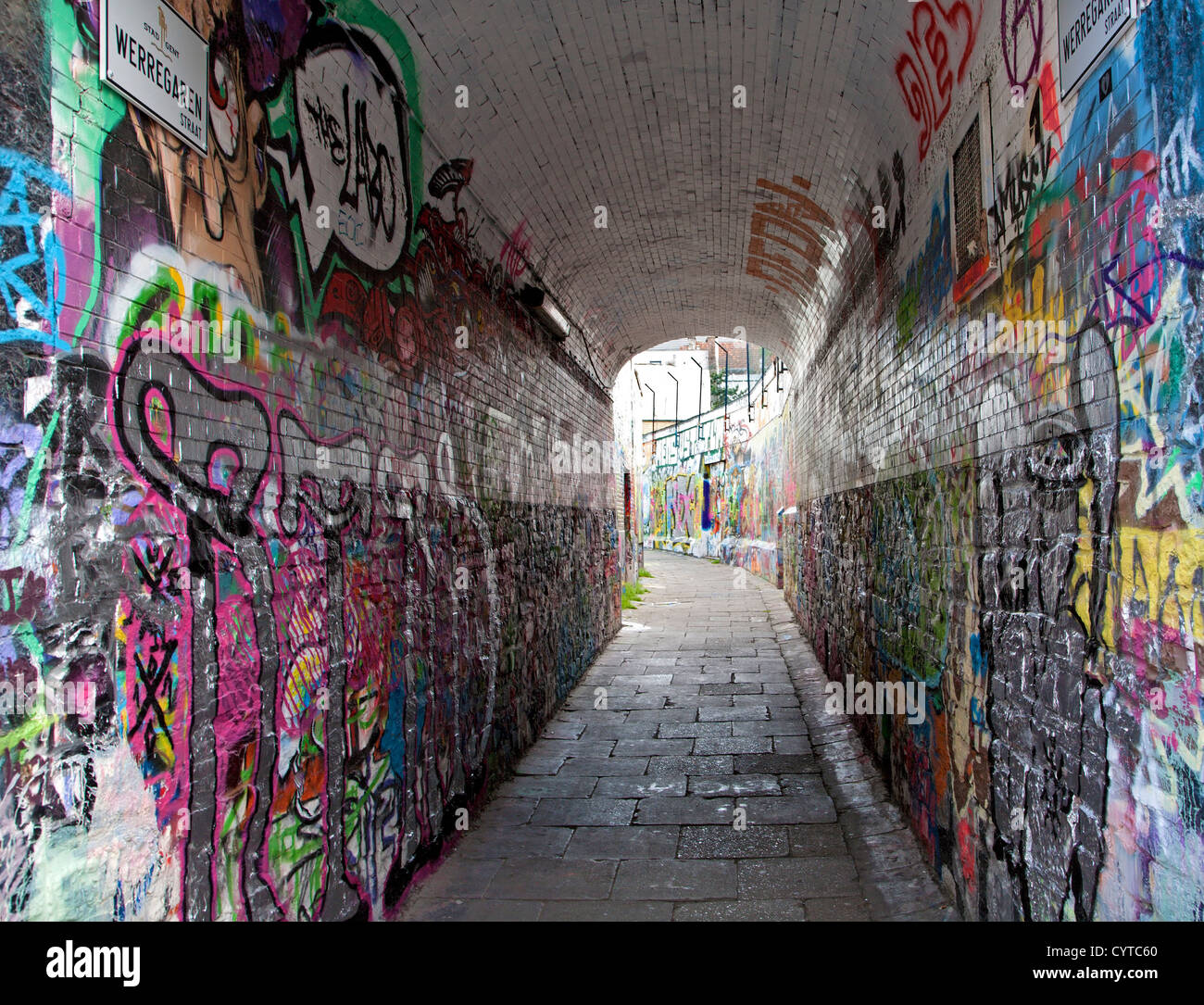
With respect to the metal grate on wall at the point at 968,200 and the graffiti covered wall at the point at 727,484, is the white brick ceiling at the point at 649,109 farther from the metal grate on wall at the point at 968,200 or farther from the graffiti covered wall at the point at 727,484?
the graffiti covered wall at the point at 727,484

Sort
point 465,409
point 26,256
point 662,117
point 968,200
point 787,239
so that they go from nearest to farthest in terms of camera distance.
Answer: point 26,256, point 968,200, point 465,409, point 662,117, point 787,239

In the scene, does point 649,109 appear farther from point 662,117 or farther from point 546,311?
point 546,311

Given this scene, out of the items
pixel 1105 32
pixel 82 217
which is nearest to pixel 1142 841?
pixel 1105 32

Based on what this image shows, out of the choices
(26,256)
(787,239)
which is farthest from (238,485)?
(787,239)

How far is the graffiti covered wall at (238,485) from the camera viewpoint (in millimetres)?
2162

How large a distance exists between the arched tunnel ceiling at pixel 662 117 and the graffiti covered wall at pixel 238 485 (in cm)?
42

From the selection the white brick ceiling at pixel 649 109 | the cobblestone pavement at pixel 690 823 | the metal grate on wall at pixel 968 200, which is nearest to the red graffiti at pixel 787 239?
the white brick ceiling at pixel 649 109

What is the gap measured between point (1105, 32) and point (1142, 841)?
2.34 meters

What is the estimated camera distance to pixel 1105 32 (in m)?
2.50

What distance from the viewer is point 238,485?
120 inches

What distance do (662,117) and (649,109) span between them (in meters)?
0.18

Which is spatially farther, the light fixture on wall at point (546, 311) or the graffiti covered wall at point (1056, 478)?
the light fixture on wall at point (546, 311)

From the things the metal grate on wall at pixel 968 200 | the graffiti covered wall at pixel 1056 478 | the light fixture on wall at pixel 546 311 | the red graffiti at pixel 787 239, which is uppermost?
the red graffiti at pixel 787 239

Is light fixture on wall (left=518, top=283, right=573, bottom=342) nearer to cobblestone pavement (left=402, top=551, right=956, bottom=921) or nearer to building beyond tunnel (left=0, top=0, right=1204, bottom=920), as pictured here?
building beyond tunnel (left=0, top=0, right=1204, bottom=920)
